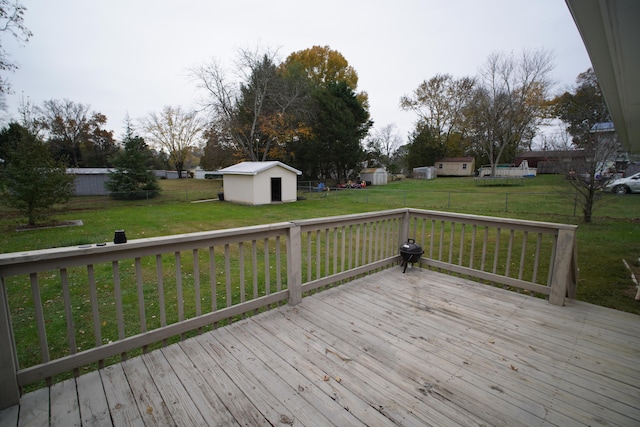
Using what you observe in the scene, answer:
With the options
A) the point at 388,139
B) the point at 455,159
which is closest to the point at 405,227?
the point at 455,159

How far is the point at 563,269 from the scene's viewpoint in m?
3.04

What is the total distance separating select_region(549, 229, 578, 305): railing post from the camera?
9.77 ft

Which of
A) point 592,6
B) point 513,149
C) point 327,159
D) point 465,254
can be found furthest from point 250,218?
point 513,149

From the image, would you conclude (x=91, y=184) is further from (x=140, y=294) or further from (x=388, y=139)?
(x=388, y=139)

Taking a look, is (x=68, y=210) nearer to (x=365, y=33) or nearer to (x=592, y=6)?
(x=365, y=33)

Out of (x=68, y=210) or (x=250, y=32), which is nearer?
(x=68, y=210)

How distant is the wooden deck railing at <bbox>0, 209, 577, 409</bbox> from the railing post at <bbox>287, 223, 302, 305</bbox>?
1cm

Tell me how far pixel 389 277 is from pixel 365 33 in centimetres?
1185

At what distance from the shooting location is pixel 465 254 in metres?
5.73

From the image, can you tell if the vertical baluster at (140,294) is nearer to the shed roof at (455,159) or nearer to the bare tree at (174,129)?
the bare tree at (174,129)

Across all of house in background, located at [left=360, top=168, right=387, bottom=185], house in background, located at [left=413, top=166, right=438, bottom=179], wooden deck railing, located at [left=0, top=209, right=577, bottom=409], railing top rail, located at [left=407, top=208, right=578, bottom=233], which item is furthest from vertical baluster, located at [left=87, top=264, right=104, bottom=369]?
house in background, located at [left=413, top=166, right=438, bottom=179]

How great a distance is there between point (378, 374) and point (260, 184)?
14.7m

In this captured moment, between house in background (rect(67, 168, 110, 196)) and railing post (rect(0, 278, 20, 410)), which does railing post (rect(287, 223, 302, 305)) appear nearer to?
railing post (rect(0, 278, 20, 410))

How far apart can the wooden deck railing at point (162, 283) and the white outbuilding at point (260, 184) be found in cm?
1012
